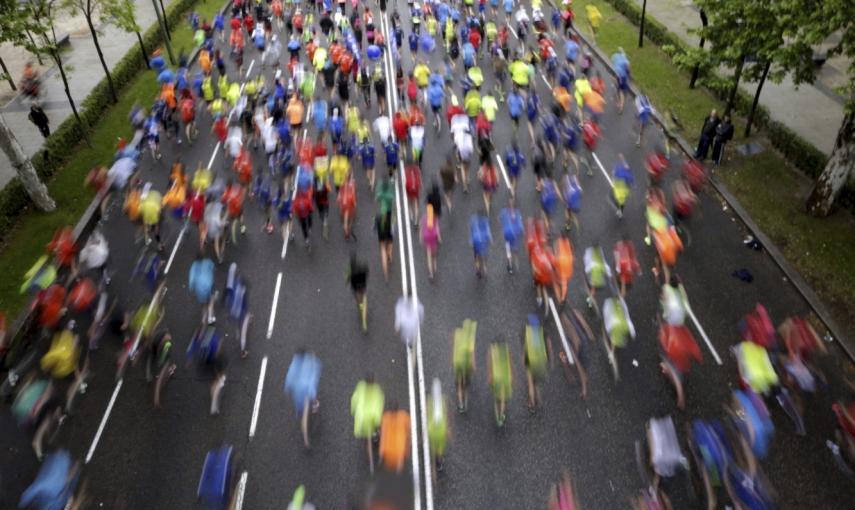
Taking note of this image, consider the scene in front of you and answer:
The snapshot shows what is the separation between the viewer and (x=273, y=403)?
1069 centimetres

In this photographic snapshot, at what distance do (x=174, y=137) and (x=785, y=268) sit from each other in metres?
18.2

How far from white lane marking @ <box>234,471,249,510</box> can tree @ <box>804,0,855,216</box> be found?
43.0ft

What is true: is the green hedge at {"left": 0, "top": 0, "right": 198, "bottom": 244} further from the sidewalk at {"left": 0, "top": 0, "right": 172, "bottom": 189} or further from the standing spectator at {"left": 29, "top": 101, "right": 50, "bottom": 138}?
the sidewalk at {"left": 0, "top": 0, "right": 172, "bottom": 189}

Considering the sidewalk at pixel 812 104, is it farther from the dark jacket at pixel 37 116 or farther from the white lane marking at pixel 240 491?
the dark jacket at pixel 37 116

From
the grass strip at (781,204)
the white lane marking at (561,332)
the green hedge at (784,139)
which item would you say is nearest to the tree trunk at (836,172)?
the grass strip at (781,204)

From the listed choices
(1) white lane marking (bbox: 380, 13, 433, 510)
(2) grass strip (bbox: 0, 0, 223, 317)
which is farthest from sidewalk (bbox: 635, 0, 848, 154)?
(2) grass strip (bbox: 0, 0, 223, 317)

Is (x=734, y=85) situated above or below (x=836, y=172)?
above

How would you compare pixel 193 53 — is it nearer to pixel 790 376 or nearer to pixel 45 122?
pixel 45 122

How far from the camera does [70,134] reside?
62.3 feet

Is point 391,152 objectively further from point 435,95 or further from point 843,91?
point 843,91

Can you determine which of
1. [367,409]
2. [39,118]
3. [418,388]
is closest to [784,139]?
[418,388]

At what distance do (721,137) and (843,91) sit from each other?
4594 millimetres

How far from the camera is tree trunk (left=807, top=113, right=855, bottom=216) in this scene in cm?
1288

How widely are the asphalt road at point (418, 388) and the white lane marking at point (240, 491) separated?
0.27ft
